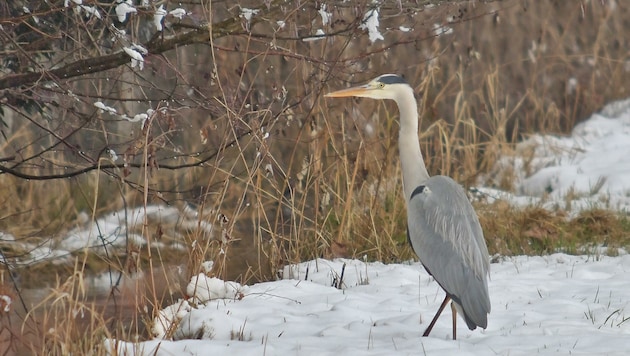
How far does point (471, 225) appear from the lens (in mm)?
5145

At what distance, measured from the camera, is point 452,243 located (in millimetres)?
5047

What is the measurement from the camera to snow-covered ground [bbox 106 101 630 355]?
4.67 m

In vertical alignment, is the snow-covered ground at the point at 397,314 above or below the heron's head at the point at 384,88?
below

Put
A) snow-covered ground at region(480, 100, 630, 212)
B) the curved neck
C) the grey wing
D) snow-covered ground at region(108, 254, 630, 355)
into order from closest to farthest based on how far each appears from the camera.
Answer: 1. snow-covered ground at region(108, 254, 630, 355)
2. the grey wing
3. the curved neck
4. snow-covered ground at region(480, 100, 630, 212)

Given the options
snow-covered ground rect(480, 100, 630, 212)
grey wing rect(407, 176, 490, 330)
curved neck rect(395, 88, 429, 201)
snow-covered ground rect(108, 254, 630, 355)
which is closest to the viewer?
snow-covered ground rect(108, 254, 630, 355)

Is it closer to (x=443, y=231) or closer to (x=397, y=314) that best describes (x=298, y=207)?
(x=397, y=314)

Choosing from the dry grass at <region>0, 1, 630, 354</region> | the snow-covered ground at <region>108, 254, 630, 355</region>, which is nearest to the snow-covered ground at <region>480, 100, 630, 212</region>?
the dry grass at <region>0, 1, 630, 354</region>

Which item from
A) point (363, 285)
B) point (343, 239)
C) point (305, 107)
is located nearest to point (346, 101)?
point (305, 107)

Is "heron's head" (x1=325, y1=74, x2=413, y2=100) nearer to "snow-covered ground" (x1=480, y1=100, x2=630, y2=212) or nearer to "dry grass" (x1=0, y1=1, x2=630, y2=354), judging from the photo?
"dry grass" (x1=0, y1=1, x2=630, y2=354)

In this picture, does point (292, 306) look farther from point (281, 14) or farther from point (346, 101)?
point (346, 101)

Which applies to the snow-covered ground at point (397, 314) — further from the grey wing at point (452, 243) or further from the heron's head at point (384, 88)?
the heron's head at point (384, 88)

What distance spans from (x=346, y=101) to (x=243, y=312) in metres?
2.56

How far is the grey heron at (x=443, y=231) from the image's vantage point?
4.83 metres

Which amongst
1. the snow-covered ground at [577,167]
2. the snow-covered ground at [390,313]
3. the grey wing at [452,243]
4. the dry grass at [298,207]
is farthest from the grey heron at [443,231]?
the snow-covered ground at [577,167]
